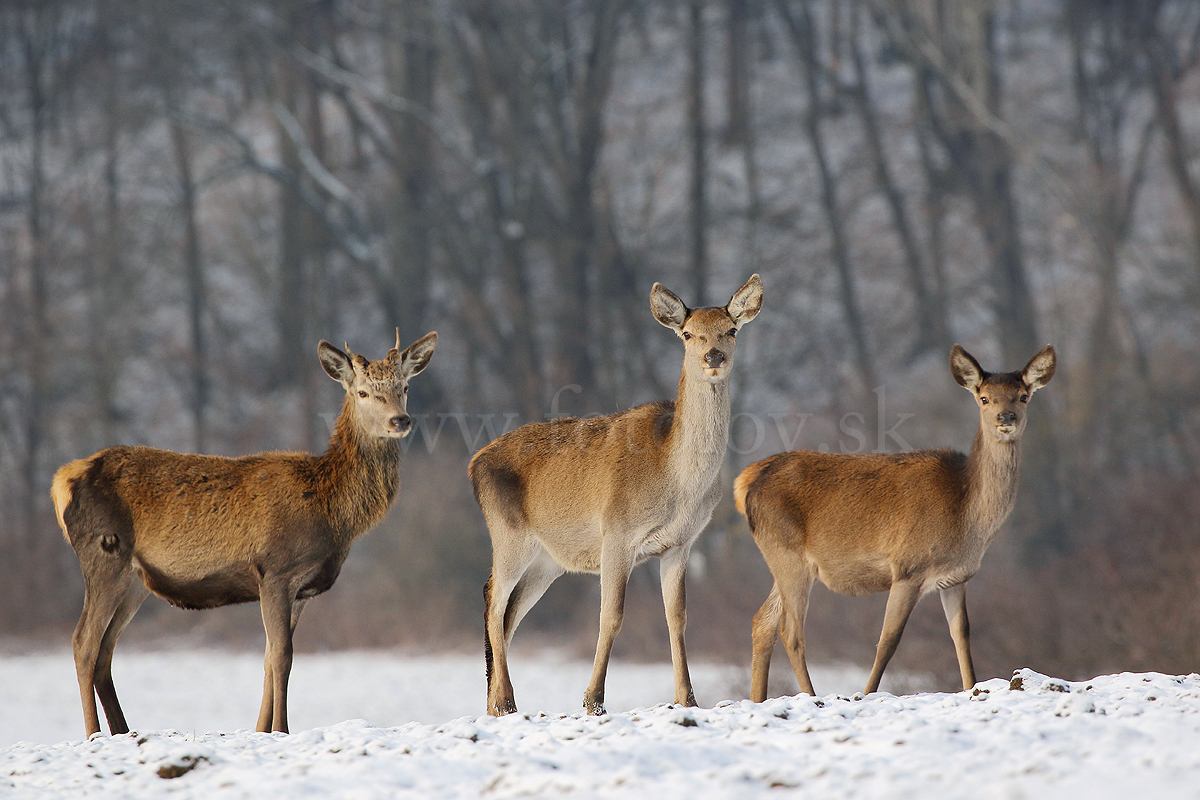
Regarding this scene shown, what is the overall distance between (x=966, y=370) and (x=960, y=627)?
2055 mm

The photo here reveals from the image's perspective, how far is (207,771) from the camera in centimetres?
757

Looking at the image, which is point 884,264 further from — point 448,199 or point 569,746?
point 569,746

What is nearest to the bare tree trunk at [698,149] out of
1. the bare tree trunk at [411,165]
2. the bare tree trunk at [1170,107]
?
the bare tree trunk at [411,165]

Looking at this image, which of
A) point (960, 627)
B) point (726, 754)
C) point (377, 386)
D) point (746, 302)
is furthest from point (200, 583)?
point (960, 627)

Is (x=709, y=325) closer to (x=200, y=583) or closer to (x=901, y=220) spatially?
(x=200, y=583)

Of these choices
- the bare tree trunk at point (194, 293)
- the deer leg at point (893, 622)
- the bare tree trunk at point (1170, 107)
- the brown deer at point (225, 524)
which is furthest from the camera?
the bare tree trunk at point (194, 293)

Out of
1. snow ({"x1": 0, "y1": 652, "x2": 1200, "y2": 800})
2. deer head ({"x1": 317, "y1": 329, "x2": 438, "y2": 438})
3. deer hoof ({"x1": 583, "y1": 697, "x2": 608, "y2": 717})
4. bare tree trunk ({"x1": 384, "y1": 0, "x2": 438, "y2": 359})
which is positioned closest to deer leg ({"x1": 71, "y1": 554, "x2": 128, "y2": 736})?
snow ({"x1": 0, "y1": 652, "x2": 1200, "y2": 800})

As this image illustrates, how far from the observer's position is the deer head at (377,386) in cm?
991

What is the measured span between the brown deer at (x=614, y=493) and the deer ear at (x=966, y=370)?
6.03 ft

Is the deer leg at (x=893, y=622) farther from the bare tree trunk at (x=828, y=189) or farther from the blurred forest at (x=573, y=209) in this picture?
the bare tree trunk at (x=828, y=189)

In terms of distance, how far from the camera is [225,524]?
960 centimetres

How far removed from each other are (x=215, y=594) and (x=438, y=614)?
59.0 feet

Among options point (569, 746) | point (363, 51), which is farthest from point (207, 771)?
point (363, 51)

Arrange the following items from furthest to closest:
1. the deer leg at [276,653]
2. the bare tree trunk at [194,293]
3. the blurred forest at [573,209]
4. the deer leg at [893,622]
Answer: the bare tree trunk at [194,293], the blurred forest at [573,209], the deer leg at [893,622], the deer leg at [276,653]
